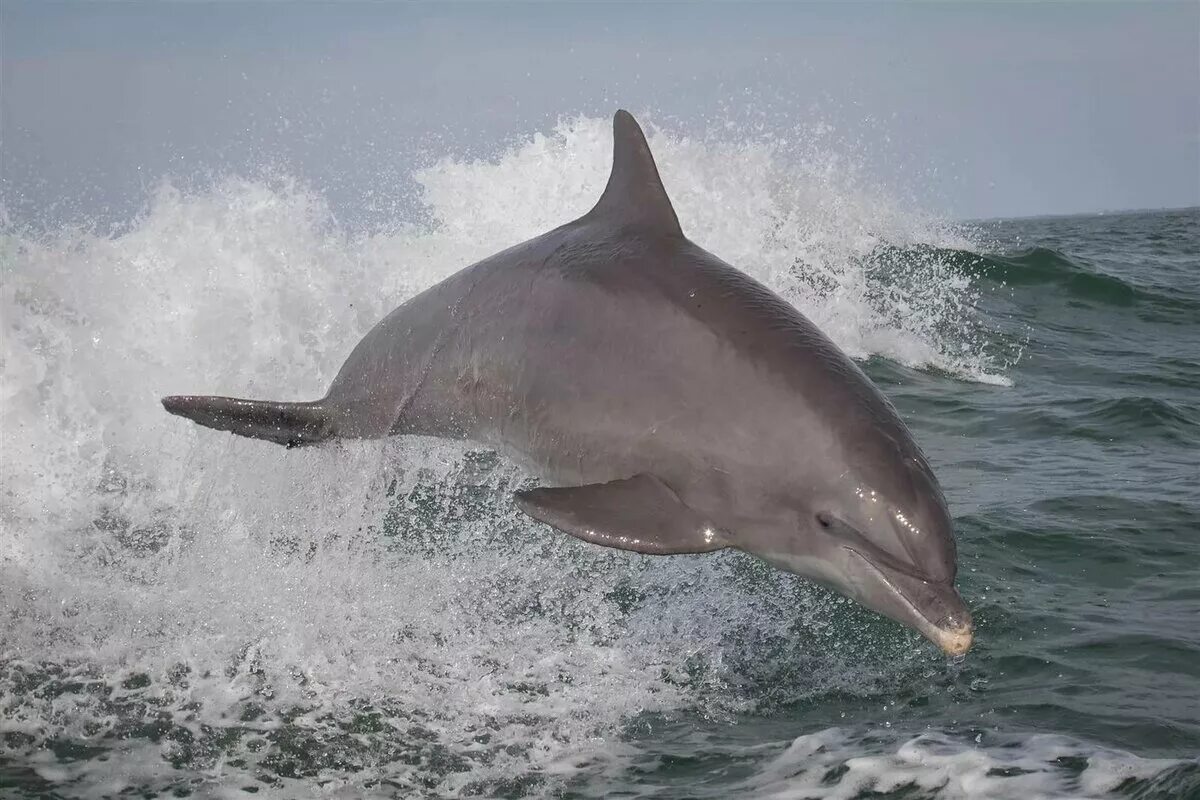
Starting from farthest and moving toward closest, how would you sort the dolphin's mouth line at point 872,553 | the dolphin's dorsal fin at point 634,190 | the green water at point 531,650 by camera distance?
the dolphin's dorsal fin at point 634,190
the green water at point 531,650
the dolphin's mouth line at point 872,553

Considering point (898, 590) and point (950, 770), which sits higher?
point (898, 590)

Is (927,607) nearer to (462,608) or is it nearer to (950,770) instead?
(950,770)

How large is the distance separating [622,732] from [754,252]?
15429mm

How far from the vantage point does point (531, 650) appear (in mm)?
6695

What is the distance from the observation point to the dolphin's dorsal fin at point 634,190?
6093 millimetres

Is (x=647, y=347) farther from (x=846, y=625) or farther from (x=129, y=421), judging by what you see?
(x=129, y=421)

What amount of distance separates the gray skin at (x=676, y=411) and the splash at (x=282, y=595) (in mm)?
1284

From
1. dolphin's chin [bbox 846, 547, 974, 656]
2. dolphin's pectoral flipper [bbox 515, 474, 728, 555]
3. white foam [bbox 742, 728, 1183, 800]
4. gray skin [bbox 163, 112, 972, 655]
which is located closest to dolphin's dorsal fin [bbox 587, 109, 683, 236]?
gray skin [bbox 163, 112, 972, 655]

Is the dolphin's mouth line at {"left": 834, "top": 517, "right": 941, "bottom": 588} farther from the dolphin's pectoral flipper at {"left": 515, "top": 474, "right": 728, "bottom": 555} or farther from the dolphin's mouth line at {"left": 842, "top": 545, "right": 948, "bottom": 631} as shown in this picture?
the dolphin's pectoral flipper at {"left": 515, "top": 474, "right": 728, "bottom": 555}

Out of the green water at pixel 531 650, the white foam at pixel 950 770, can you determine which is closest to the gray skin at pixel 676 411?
the white foam at pixel 950 770

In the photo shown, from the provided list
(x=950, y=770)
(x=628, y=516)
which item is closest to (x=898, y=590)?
(x=950, y=770)

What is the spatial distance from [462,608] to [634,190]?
2901 millimetres

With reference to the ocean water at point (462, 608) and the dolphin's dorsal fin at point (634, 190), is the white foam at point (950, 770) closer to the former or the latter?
the ocean water at point (462, 608)

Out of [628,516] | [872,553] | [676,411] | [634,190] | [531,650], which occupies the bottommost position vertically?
[531,650]
